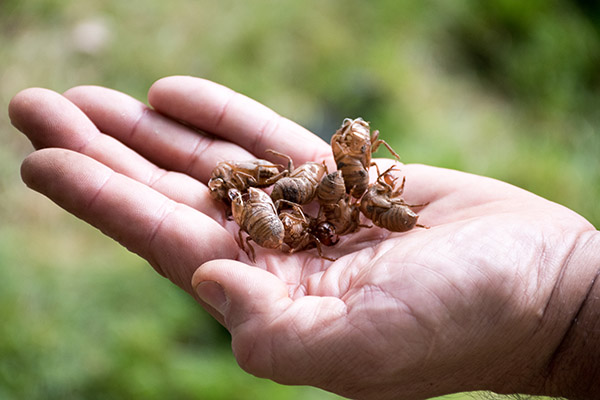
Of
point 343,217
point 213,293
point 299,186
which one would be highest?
point 299,186

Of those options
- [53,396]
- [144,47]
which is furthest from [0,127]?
[53,396]

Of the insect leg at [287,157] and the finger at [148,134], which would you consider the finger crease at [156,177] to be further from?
the insect leg at [287,157]

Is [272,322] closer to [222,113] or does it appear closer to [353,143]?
[353,143]

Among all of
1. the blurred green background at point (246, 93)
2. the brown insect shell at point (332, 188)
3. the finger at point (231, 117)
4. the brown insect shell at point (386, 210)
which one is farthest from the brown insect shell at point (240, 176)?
the blurred green background at point (246, 93)

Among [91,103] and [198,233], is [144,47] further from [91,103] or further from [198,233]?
[198,233]

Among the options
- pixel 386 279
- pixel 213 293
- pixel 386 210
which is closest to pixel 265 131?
pixel 386 210

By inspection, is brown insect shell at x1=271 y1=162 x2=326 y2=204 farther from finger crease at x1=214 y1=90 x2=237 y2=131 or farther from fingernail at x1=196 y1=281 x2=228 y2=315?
fingernail at x1=196 y1=281 x2=228 y2=315
